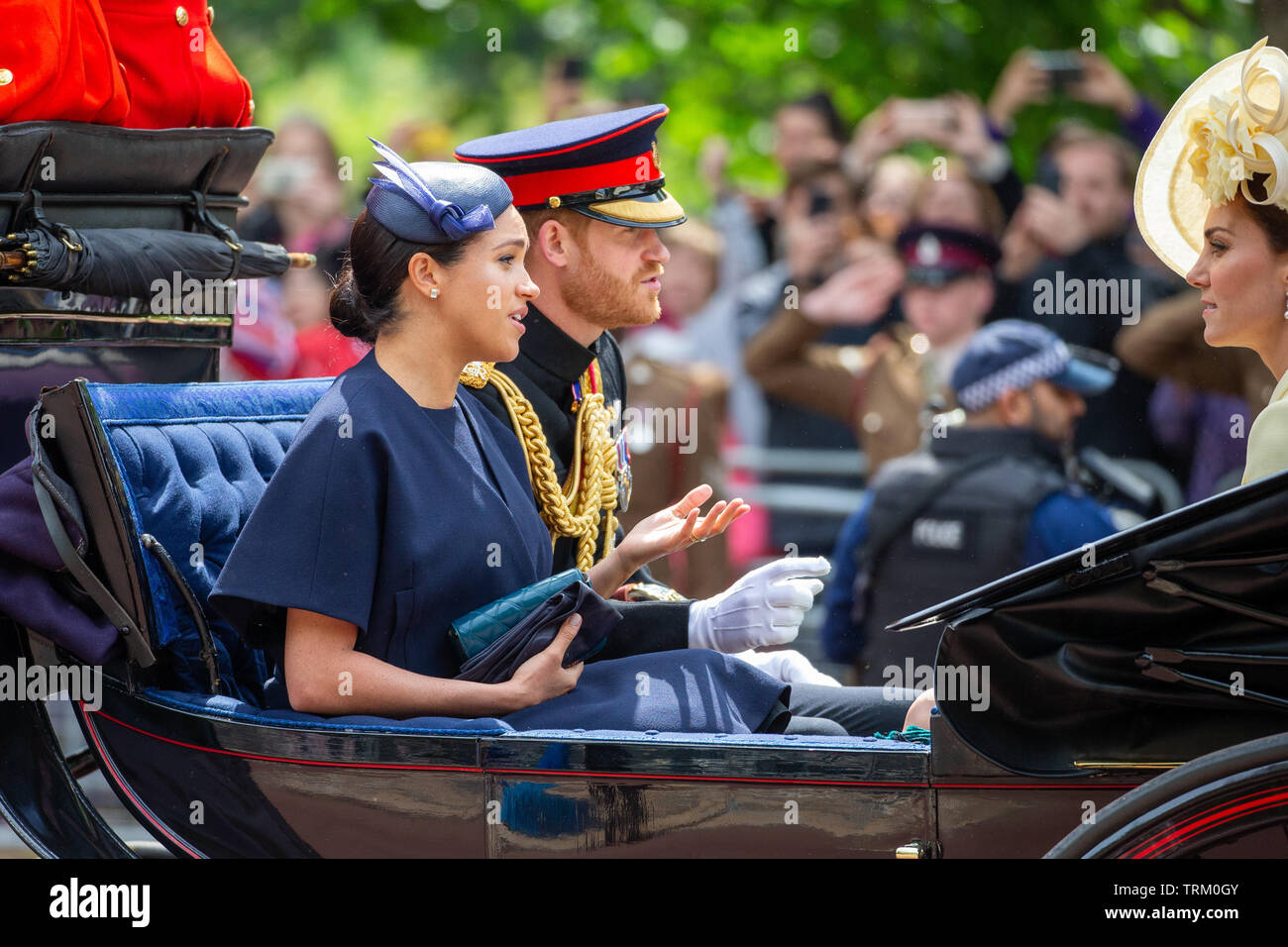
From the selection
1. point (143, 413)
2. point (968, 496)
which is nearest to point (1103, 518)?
point (968, 496)

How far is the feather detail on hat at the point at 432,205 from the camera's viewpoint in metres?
3.09

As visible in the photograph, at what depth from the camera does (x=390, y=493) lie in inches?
119

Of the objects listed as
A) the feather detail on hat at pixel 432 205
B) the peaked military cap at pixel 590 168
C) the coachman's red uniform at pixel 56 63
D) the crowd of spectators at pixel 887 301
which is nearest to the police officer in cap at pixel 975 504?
the crowd of spectators at pixel 887 301

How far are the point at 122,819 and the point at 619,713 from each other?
4.32 m

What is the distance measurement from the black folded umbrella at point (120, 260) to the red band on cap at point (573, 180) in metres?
0.66

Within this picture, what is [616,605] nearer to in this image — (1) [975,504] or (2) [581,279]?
(2) [581,279]

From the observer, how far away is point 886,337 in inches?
307

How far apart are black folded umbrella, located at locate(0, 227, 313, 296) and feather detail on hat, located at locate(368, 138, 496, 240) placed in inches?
27.2

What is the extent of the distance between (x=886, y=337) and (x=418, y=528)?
5039 mm

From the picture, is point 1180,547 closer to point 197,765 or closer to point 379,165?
point 379,165

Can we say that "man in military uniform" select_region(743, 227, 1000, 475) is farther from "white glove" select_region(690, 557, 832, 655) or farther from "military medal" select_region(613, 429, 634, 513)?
"white glove" select_region(690, 557, 832, 655)

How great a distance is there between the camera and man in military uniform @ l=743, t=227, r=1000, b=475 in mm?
7340

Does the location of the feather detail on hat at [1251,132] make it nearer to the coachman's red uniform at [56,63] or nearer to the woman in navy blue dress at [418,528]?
the woman in navy blue dress at [418,528]

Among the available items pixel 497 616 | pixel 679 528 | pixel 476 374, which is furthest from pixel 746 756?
pixel 476 374
